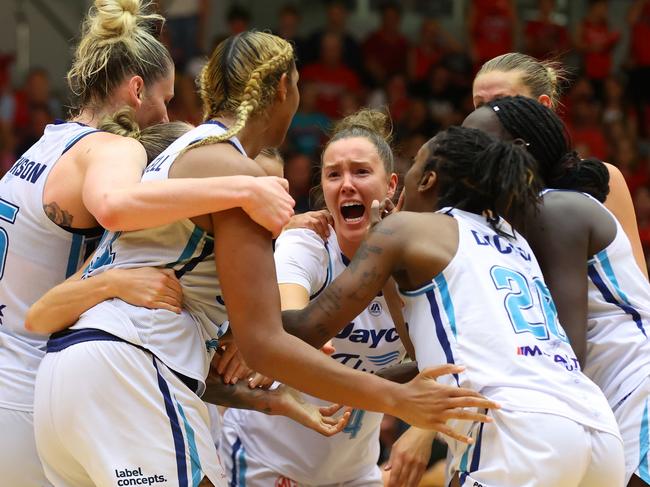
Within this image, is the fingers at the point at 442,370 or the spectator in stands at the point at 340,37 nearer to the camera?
the fingers at the point at 442,370

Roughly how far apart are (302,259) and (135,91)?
97 cm

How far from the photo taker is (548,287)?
3.43 m

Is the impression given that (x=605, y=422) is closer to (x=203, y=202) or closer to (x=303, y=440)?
(x=203, y=202)

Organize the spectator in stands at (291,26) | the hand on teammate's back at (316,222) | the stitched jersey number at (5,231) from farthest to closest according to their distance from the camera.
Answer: the spectator in stands at (291,26), the hand on teammate's back at (316,222), the stitched jersey number at (5,231)

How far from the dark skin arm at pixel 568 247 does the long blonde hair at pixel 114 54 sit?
149cm

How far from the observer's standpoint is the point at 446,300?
3.16m

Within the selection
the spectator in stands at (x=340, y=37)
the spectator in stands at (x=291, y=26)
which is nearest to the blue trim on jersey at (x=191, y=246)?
the spectator in stands at (x=291, y=26)

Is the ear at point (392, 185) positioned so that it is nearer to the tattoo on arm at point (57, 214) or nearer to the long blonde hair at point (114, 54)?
the long blonde hair at point (114, 54)

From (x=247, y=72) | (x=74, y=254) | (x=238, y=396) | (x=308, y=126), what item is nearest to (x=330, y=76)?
(x=308, y=126)

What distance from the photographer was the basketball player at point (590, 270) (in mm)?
3406

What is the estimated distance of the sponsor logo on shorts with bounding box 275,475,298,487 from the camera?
4.52 meters

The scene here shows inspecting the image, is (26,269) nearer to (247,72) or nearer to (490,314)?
(247,72)

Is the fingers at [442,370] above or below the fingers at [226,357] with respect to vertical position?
above

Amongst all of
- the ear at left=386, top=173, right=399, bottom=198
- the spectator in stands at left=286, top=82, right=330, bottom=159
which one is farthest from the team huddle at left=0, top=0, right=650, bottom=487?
the spectator in stands at left=286, top=82, right=330, bottom=159
